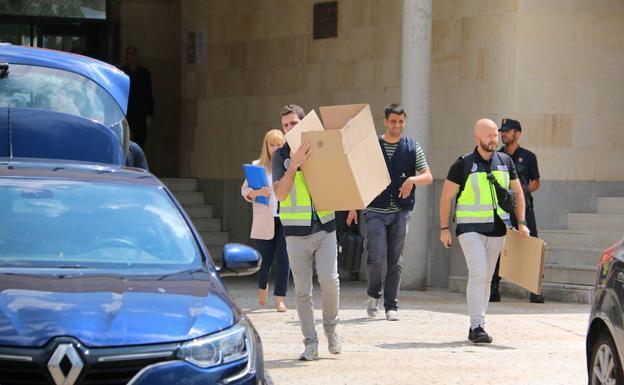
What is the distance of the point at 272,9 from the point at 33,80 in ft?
27.1

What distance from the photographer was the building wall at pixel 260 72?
614 inches

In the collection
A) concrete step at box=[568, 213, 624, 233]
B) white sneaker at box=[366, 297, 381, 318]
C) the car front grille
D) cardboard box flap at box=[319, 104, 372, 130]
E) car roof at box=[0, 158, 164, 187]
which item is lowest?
white sneaker at box=[366, 297, 381, 318]

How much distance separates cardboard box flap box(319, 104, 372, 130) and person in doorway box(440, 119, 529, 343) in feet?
4.49

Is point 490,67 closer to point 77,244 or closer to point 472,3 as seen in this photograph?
point 472,3

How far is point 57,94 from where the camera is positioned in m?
9.48

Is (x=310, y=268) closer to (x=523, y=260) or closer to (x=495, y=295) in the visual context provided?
(x=523, y=260)

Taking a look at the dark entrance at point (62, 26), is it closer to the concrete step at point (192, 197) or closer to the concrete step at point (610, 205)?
the concrete step at point (192, 197)

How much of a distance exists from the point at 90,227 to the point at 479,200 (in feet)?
14.1

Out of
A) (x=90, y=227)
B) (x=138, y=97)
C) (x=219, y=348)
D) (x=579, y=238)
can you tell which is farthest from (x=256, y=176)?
(x=138, y=97)

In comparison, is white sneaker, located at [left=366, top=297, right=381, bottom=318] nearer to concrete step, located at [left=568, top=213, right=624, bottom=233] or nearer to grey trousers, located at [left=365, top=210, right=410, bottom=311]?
grey trousers, located at [left=365, top=210, right=410, bottom=311]

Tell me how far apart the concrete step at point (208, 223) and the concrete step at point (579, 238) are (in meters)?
5.59

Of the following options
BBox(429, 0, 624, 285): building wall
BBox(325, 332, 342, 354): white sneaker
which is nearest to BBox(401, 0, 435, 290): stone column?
BBox(429, 0, 624, 285): building wall

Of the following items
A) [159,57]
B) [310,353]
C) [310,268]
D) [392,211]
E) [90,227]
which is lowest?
[310,353]

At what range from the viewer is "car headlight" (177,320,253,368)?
17.2 ft
